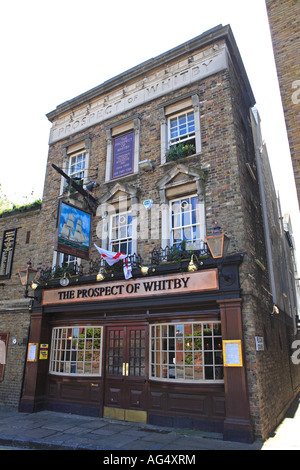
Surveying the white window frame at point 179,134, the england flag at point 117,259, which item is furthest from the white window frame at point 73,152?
the england flag at point 117,259

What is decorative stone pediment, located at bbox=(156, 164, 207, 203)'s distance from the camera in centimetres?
869

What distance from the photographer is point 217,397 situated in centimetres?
726

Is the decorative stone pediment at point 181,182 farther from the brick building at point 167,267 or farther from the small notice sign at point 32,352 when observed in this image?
the small notice sign at point 32,352

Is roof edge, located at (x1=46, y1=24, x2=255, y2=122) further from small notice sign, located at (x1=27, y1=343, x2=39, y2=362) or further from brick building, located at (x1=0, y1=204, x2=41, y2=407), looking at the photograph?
small notice sign, located at (x1=27, y1=343, x2=39, y2=362)

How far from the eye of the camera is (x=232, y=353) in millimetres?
6957

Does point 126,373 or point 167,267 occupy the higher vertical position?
point 167,267

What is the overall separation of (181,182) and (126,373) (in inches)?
215

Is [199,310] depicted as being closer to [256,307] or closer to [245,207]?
[256,307]

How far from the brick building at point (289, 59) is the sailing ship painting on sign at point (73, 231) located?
19.8 ft

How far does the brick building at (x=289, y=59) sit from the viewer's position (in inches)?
285

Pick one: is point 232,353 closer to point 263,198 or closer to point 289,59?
point 263,198

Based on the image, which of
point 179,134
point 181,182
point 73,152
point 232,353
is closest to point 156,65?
point 179,134

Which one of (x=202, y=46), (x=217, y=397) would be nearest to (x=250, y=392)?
(x=217, y=397)

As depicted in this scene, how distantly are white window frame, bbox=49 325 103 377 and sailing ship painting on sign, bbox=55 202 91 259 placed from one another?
246cm
